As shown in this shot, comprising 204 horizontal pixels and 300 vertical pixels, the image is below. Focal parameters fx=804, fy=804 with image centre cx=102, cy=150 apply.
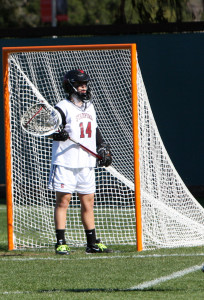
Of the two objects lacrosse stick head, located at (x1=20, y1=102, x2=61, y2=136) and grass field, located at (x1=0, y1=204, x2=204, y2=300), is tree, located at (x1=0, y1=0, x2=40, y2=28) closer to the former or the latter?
lacrosse stick head, located at (x1=20, y1=102, x2=61, y2=136)

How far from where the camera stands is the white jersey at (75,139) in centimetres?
810

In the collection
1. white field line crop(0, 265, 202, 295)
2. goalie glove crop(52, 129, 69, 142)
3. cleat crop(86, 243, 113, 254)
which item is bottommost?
white field line crop(0, 265, 202, 295)

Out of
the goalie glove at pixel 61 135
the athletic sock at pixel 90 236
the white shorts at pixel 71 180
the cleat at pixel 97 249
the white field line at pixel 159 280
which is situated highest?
the goalie glove at pixel 61 135

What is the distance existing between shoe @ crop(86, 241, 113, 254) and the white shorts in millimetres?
560

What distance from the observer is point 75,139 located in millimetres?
8125

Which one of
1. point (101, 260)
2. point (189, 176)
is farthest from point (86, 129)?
point (189, 176)

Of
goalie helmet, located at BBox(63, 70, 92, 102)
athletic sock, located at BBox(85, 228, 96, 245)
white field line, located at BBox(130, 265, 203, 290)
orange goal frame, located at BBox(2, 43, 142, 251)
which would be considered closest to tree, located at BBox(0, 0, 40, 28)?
orange goal frame, located at BBox(2, 43, 142, 251)

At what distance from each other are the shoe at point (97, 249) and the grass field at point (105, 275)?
0.09 metres

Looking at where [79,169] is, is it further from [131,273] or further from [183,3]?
[183,3]

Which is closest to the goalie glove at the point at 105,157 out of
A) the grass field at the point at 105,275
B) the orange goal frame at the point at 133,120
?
the orange goal frame at the point at 133,120

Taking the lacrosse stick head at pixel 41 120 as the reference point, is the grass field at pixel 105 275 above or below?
below

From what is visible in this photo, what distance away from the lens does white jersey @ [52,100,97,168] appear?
810 centimetres

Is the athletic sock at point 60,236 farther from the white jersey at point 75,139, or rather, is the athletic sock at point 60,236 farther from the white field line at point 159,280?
the white field line at point 159,280

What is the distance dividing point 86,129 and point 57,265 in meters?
1.54
